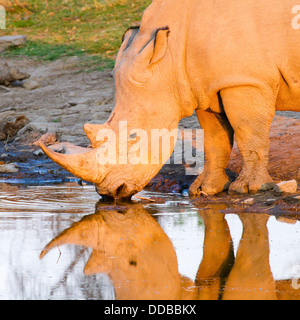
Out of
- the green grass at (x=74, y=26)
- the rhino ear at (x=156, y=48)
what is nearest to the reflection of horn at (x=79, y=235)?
the rhino ear at (x=156, y=48)

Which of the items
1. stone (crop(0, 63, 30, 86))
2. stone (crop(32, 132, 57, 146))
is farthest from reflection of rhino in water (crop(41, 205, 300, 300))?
stone (crop(0, 63, 30, 86))

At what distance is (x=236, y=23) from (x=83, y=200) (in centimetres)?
219

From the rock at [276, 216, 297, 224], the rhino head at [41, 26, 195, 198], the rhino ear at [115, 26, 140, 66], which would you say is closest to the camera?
the rock at [276, 216, 297, 224]

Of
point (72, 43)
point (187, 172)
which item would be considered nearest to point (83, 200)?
point (187, 172)

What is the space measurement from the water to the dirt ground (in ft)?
5.78

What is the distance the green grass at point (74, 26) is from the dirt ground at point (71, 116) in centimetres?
49

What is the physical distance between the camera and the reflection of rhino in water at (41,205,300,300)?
401 centimetres

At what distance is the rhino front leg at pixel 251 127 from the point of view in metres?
6.75

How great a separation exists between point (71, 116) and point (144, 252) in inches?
287

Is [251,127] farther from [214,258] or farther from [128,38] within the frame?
[214,258]

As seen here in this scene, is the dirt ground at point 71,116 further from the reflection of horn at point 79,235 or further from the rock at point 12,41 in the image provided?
the reflection of horn at point 79,235

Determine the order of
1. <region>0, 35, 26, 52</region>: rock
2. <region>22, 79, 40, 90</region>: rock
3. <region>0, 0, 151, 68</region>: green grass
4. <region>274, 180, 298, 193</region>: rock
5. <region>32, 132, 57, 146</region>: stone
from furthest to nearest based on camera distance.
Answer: <region>0, 35, 26, 52</region>: rock
<region>0, 0, 151, 68</region>: green grass
<region>22, 79, 40, 90</region>: rock
<region>32, 132, 57, 146</region>: stone
<region>274, 180, 298, 193</region>: rock

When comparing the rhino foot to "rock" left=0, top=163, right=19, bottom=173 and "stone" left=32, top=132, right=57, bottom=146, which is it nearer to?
"rock" left=0, top=163, right=19, bottom=173

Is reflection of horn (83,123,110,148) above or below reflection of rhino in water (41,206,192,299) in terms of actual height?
above
